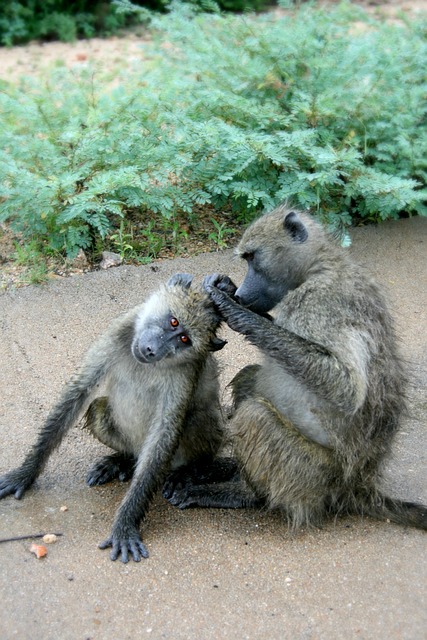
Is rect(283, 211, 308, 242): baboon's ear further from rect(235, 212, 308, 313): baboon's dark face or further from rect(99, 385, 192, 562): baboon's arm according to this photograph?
rect(99, 385, 192, 562): baboon's arm

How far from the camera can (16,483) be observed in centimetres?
407

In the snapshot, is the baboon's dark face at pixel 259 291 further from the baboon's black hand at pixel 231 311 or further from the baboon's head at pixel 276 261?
the baboon's black hand at pixel 231 311

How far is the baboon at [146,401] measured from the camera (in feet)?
12.8

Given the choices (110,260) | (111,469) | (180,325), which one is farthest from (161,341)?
(110,260)

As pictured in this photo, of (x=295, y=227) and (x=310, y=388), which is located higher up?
(x=295, y=227)

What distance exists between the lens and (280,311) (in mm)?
3895

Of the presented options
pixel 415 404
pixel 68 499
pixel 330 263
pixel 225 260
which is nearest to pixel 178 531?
pixel 68 499

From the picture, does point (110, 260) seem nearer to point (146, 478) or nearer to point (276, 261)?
point (276, 261)

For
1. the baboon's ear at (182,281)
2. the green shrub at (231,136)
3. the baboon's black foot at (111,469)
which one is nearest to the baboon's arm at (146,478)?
the baboon's black foot at (111,469)

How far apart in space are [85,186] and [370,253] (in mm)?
2327

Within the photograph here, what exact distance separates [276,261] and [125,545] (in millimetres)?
1557

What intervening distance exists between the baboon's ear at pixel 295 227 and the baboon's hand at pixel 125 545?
1637 millimetres

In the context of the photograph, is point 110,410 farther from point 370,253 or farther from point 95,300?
point 370,253

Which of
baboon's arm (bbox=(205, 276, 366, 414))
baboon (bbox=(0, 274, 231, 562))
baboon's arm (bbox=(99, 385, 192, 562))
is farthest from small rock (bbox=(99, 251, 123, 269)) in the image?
baboon's arm (bbox=(205, 276, 366, 414))
